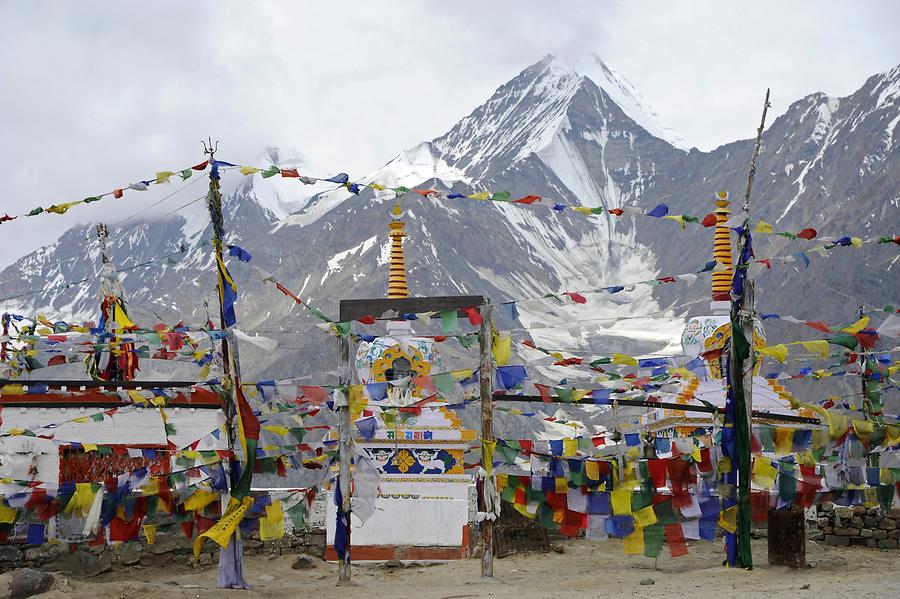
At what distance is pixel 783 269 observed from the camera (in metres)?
130

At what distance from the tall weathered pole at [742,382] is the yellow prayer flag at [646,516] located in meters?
1.06

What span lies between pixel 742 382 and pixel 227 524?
6.58 m

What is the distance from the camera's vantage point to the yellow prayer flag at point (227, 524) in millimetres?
14406

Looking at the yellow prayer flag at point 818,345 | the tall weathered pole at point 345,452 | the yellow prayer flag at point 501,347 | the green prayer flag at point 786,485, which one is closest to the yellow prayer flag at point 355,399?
the tall weathered pole at point 345,452

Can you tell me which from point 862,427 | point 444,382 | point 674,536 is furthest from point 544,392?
point 862,427

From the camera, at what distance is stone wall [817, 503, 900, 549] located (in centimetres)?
1880

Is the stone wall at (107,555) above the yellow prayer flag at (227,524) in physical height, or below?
below

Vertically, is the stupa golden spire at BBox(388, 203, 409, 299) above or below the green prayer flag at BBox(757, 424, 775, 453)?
above

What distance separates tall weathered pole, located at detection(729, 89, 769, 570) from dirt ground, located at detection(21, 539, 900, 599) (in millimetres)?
574

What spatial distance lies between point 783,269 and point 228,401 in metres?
122

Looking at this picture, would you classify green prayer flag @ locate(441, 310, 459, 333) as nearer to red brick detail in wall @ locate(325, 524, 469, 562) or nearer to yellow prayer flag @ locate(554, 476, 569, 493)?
yellow prayer flag @ locate(554, 476, 569, 493)

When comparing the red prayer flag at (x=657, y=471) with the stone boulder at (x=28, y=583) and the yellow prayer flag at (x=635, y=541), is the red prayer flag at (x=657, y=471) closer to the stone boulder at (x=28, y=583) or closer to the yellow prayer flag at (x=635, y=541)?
the yellow prayer flag at (x=635, y=541)

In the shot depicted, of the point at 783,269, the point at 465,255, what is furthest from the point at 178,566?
the point at 465,255

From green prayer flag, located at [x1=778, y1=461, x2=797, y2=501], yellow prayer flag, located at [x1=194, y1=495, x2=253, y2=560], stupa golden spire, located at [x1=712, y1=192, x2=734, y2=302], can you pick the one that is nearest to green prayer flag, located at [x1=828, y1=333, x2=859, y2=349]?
green prayer flag, located at [x1=778, y1=461, x2=797, y2=501]
